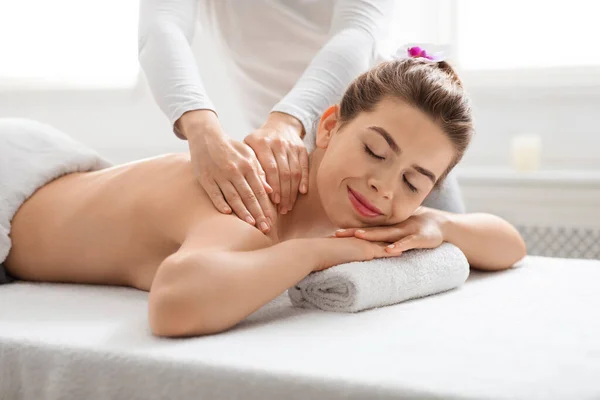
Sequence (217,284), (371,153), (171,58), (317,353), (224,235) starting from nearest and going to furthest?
(317,353) → (217,284) → (224,235) → (371,153) → (171,58)

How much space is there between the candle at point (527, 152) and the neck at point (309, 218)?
3.51 feet

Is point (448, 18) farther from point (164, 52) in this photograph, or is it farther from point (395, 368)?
point (395, 368)

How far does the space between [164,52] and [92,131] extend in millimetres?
1527

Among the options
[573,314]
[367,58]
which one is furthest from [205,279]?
[367,58]

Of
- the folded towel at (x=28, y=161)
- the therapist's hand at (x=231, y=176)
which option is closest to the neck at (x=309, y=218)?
the therapist's hand at (x=231, y=176)

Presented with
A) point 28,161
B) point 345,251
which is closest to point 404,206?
point 345,251

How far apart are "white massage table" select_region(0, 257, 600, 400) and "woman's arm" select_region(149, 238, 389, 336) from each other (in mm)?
26

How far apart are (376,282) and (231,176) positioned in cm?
33

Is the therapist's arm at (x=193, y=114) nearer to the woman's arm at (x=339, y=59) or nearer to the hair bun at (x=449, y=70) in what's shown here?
the woman's arm at (x=339, y=59)

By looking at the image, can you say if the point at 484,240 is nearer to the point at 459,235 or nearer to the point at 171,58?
the point at 459,235

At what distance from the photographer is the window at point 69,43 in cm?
318

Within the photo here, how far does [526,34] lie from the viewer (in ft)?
8.48

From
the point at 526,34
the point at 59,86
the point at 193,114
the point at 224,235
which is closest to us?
the point at 224,235

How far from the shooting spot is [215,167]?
1.44 metres
